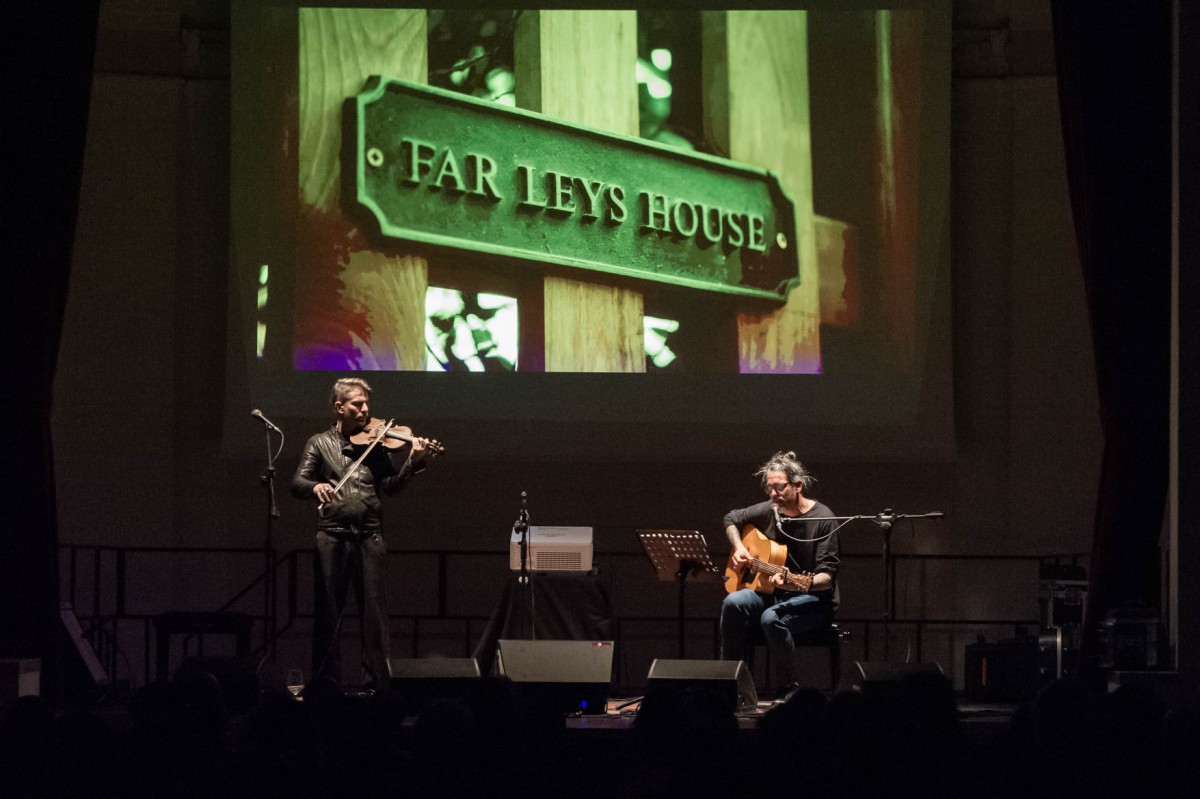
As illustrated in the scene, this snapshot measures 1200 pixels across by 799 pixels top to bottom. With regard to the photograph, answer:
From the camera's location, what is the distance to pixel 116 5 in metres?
8.84

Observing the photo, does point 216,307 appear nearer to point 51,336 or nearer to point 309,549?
point 309,549

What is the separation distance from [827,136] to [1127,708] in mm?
5477

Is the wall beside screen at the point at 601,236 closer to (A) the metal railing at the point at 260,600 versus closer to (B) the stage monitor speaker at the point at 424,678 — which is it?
(A) the metal railing at the point at 260,600

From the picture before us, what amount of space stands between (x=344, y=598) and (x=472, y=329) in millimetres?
2363

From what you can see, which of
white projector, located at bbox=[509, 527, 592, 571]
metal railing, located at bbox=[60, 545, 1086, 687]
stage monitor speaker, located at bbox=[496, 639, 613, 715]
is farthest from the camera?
metal railing, located at bbox=[60, 545, 1086, 687]

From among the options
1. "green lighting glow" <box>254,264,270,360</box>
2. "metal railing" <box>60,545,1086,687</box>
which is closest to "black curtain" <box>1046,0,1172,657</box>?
"metal railing" <box>60,545,1086,687</box>

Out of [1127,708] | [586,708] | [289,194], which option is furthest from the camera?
[289,194]

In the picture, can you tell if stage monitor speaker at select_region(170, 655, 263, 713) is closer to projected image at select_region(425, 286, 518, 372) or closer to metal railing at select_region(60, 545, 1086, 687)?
metal railing at select_region(60, 545, 1086, 687)

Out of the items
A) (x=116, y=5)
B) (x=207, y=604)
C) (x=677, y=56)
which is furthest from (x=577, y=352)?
(x=116, y=5)

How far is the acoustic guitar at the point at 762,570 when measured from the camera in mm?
6754

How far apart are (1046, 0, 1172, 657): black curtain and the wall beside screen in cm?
197

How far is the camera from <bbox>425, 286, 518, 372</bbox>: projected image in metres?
8.54

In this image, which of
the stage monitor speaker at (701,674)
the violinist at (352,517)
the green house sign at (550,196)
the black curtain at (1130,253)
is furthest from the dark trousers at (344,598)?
the black curtain at (1130,253)

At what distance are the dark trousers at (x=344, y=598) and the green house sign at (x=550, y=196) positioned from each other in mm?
2433
